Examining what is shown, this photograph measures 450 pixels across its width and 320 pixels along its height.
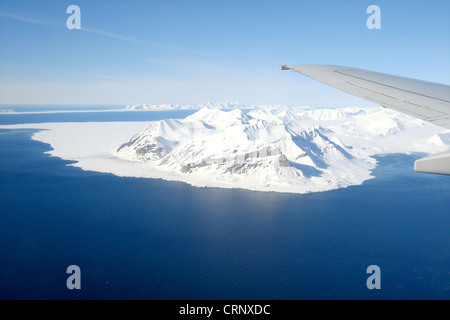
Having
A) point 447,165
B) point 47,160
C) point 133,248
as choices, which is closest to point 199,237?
point 133,248

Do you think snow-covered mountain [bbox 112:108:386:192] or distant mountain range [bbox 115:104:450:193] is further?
snow-covered mountain [bbox 112:108:386:192]

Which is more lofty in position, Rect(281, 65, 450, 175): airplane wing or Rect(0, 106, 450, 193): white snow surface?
Rect(0, 106, 450, 193): white snow surface

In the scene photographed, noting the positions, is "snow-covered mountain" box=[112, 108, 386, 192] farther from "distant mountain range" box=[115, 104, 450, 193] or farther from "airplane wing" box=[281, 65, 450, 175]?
"airplane wing" box=[281, 65, 450, 175]

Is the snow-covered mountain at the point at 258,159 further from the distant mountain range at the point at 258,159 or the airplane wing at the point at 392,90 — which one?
the airplane wing at the point at 392,90

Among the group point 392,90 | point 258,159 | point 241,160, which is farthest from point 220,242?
point 258,159

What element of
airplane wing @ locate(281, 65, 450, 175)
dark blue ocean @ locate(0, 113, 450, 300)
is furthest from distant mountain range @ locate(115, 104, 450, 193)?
airplane wing @ locate(281, 65, 450, 175)

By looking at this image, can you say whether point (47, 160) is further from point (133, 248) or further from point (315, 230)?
point (315, 230)

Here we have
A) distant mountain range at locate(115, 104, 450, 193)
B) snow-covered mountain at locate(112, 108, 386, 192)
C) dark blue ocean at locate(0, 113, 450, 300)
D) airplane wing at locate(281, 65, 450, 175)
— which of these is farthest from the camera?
snow-covered mountain at locate(112, 108, 386, 192)

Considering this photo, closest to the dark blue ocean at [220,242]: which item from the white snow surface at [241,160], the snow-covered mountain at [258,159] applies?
the snow-covered mountain at [258,159]
